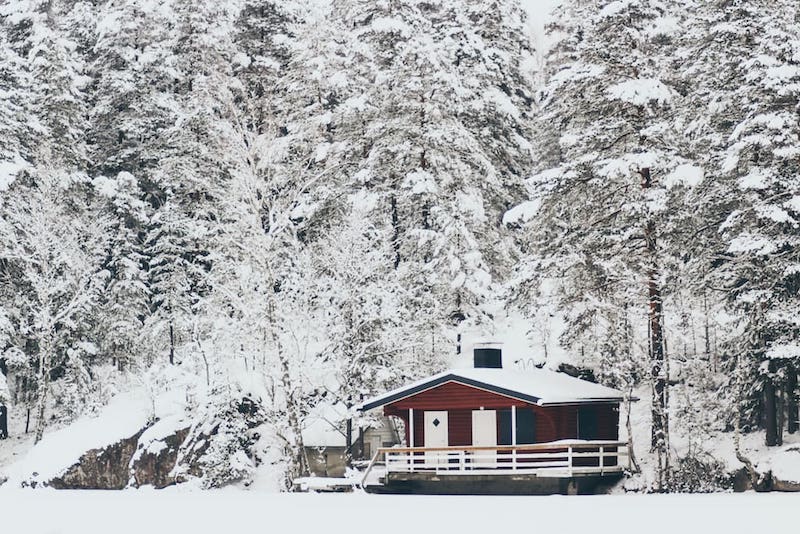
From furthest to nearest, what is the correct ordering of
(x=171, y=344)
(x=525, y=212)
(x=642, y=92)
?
(x=171, y=344), (x=525, y=212), (x=642, y=92)

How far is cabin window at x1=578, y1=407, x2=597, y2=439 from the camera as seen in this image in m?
31.4

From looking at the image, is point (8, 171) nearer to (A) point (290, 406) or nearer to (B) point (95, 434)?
(B) point (95, 434)

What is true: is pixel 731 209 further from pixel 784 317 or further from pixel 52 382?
pixel 52 382

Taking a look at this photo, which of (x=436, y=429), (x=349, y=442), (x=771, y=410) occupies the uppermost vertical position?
(x=771, y=410)

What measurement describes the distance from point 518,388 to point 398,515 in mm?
12927

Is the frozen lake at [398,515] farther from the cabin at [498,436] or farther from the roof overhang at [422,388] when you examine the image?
the roof overhang at [422,388]

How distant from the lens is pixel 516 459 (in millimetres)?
30078

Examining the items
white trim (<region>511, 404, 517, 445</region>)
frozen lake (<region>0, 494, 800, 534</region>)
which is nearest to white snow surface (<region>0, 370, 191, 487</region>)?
white trim (<region>511, 404, 517, 445</region>)

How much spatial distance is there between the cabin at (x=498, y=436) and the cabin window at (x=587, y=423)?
0.11 feet

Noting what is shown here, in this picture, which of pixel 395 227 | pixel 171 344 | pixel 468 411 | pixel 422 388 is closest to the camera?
pixel 422 388

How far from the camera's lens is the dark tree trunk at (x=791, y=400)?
90.1 feet

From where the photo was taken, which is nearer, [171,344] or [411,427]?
[411,427]

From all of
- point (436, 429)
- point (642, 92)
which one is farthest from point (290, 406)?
point (642, 92)

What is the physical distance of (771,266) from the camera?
25.8 metres
